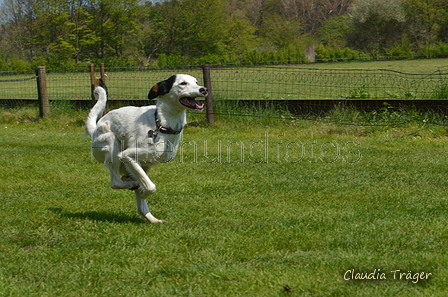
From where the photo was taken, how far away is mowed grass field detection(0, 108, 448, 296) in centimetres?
410

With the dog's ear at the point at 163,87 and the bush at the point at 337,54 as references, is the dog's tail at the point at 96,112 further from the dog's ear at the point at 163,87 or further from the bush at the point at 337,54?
→ the bush at the point at 337,54

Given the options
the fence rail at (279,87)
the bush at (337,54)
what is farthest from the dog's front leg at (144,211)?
the bush at (337,54)

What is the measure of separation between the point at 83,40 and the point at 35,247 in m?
58.9

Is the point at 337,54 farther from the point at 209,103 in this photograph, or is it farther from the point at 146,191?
the point at 146,191

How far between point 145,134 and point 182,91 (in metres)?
0.58

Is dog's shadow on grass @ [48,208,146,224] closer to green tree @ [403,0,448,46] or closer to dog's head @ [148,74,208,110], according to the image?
dog's head @ [148,74,208,110]

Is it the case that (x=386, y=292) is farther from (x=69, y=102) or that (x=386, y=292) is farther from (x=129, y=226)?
(x=69, y=102)

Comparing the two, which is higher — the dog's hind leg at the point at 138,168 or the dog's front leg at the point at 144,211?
the dog's hind leg at the point at 138,168

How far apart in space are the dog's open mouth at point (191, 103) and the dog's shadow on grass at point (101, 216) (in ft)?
4.63

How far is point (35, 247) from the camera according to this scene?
506 centimetres

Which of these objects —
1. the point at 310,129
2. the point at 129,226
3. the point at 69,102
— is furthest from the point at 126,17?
the point at 129,226

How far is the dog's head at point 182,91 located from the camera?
520 cm

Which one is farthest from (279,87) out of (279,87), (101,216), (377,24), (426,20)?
(377,24)

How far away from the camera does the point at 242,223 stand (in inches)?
221
